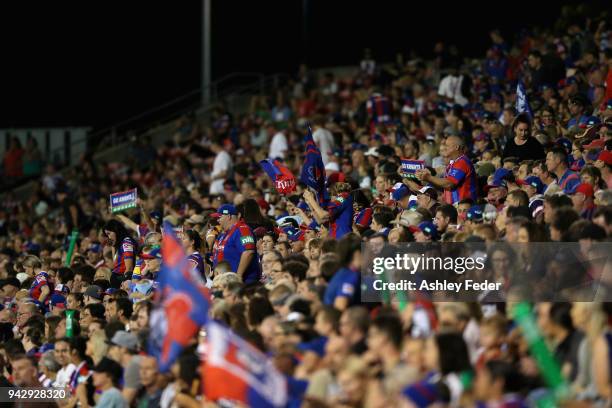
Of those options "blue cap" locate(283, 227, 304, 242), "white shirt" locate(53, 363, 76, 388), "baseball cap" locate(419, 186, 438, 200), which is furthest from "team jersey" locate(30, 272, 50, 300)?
"baseball cap" locate(419, 186, 438, 200)

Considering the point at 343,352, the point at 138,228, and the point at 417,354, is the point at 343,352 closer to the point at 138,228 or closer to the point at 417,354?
the point at 417,354

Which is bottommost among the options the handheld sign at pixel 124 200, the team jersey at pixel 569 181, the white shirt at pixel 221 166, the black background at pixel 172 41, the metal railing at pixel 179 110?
the team jersey at pixel 569 181

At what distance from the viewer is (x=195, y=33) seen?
1148 inches

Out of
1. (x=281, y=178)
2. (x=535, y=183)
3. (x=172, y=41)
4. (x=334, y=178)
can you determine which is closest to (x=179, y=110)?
(x=172, y=41)

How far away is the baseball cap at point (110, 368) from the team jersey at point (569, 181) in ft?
12.9

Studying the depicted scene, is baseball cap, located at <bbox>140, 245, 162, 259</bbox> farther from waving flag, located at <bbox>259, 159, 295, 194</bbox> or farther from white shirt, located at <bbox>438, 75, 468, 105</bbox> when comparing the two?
white shirt, located at <bbox>438, 75, 468, 105</bbox>

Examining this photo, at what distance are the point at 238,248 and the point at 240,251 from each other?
37 mm

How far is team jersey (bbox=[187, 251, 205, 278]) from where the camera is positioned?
37.7ft

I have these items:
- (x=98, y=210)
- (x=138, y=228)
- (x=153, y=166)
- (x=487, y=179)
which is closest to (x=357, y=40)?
(x=153, y=166)

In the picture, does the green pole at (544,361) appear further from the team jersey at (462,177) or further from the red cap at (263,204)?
the red cap at (263,204)

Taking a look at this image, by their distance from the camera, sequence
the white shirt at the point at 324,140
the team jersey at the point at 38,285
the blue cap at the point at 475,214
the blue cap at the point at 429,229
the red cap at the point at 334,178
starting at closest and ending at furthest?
the blue cap at the point at 429,229, the blue cap at the point at 475,214, the team jersey at the point at 38,285, the red cap at the point at 334,178, the white shirt at the point at 324,140

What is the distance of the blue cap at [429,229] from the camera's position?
31.1 feet

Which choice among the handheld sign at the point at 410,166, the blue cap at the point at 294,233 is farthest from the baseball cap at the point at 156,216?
the handheld sign at the point at 410,166

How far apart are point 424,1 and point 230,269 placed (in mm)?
17296
